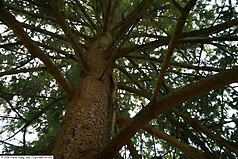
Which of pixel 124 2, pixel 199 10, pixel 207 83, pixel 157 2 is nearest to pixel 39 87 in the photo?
pixel 124 2

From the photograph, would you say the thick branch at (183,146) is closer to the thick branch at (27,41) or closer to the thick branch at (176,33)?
the thick branch at (176,33)

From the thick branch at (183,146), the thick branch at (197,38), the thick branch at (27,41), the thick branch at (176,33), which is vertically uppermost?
the thick branch at (197,38)

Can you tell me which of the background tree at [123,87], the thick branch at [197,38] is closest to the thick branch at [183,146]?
the background tree at [123,87]

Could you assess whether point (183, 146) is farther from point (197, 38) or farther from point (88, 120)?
point (197, 38)

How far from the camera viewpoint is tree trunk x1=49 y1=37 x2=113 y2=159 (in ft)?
6.84

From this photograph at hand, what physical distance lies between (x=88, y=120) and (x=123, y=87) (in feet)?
3.76

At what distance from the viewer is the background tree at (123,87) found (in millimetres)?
1852

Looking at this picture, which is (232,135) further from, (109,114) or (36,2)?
(36,2)

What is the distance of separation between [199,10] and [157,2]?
64 cm

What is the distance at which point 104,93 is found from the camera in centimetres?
290

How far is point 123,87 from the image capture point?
3508 mm

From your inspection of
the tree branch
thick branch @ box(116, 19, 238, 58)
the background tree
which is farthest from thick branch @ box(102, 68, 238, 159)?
thick branch @ box(116, 19, 238, 58)

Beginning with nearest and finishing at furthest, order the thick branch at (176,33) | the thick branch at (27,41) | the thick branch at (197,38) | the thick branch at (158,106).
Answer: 1. the thick branch at (176,33)
2. the thick branch at (158,106)
3. the thick branch at (27,41)
4. the thick branch at (197,38)

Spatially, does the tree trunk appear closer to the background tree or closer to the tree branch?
the background tree
